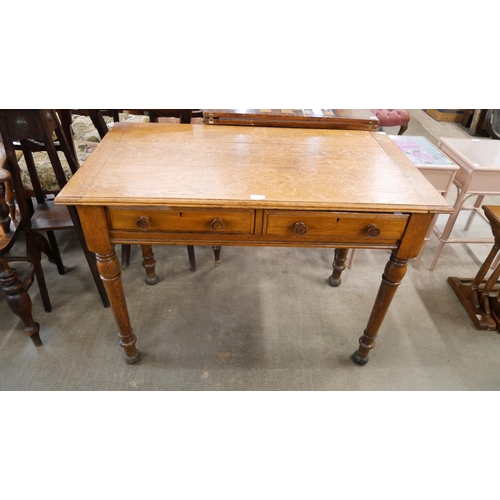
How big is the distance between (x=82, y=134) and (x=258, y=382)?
2.12 meters

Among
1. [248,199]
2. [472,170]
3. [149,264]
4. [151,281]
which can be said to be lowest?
[151,281]

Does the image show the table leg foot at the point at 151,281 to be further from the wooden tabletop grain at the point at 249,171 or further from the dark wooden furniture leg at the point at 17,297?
the wooden tabletop grain at the point at 249,171

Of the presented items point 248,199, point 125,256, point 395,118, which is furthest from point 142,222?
point 395,118

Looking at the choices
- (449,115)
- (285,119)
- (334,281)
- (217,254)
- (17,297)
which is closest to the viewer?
(17,297)

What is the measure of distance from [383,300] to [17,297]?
5.35 ft

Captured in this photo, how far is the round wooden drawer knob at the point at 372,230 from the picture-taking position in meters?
1.31

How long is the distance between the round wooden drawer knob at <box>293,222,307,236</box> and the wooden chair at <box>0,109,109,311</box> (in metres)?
1.08

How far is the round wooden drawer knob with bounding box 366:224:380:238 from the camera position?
1.31m

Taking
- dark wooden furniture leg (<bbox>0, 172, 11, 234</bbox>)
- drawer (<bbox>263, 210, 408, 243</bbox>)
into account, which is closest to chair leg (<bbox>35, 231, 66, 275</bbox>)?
dark wooden furniture leg (<bbox>0, 172, 11, 234</bbox>)

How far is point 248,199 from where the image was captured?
48.4 inches

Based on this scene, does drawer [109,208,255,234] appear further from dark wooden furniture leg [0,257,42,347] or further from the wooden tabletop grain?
dark wooden furniture leg [0,257,42,347]

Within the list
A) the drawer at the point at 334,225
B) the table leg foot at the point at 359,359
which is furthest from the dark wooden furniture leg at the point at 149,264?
the table leg foot at the point at 359,359

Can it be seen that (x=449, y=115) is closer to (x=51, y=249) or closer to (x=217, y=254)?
(x=217, y=254)

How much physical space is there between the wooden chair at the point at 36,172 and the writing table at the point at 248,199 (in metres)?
0.25
